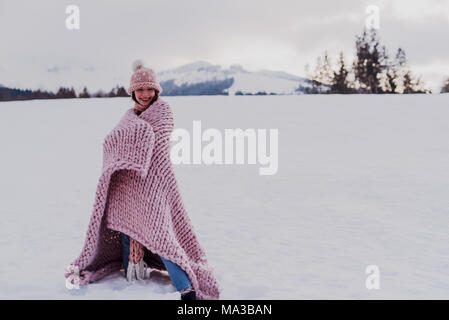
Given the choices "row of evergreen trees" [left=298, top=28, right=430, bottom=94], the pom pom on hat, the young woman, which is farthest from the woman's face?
"row of evergreen trees" [left=298, top=28, right=430, bottom=94]

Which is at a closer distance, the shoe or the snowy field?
the shoe

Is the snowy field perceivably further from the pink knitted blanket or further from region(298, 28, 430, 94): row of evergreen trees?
region(298, 28, 430, 94): row of evergreen trees

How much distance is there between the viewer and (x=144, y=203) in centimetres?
354

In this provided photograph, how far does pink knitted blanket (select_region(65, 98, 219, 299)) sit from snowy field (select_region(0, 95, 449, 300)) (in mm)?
299

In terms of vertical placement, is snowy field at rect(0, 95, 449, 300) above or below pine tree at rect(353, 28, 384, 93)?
below

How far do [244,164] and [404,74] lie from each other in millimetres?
36995

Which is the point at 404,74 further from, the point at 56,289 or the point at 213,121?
the point at 56,289

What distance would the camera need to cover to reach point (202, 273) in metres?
3.66

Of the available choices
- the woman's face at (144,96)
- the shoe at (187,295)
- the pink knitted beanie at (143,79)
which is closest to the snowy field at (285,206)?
the shoe at (187,295)

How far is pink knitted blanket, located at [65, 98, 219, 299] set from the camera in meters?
3.47

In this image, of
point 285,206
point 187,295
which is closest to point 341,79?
point 285,206

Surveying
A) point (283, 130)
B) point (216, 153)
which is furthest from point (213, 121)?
point (216, 153)

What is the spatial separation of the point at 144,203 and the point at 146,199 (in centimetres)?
3
